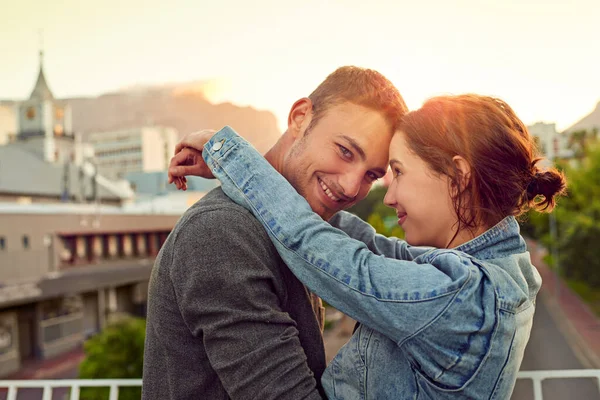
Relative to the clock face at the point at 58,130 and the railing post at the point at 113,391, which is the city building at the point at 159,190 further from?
the railing post at the point at 113,391

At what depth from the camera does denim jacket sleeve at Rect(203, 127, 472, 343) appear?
1.28m

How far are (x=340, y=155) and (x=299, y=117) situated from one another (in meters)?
0.22

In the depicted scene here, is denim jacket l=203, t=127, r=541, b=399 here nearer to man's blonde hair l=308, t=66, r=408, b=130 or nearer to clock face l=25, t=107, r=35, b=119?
man's blonde hair l=308, t=66, r=408, b=130

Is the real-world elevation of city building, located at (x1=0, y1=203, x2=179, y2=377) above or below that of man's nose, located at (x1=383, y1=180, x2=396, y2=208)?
below

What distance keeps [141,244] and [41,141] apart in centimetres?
2321

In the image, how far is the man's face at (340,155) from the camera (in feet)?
5.65

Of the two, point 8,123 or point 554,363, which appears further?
point 8,123

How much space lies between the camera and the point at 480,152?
1.48 meters

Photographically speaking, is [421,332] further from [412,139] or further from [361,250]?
[412,139]

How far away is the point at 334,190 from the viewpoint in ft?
5.76

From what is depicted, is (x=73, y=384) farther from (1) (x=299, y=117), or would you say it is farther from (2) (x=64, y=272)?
(2) (x=64, y=272)

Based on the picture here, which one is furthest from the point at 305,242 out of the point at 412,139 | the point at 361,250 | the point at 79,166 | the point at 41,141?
the point at 41,141

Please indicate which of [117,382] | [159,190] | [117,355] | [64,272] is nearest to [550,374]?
[117,382]

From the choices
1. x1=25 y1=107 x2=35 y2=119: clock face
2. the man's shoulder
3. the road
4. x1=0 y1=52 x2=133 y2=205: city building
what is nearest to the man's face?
the man's shoulder
